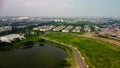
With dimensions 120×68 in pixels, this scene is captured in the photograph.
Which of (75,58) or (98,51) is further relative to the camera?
(98,51)

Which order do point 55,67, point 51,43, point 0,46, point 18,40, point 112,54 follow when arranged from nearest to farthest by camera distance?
point 55,67, point 112,54, point 0,46, point 51,43, point 18,40

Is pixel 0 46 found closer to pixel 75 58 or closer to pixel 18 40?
pixel 18 40

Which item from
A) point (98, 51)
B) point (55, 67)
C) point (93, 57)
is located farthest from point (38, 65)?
point (98, 51)

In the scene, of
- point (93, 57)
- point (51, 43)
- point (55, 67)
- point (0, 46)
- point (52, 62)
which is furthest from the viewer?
point (51, 43)

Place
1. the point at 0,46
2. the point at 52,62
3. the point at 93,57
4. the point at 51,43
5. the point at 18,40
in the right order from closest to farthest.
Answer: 1. the point at 52,62
2. the point at 93,57
3. the point at 0,46
4. the point at 51,43
5. the point at 18,40

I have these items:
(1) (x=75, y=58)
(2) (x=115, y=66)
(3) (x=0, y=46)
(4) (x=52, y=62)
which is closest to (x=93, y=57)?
(1) (x=75, y=58)

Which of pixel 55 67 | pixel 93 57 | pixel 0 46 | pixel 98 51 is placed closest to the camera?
pixel 55 67

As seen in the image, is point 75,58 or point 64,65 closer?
point 64,65

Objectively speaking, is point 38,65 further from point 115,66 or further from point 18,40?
point 18,40
